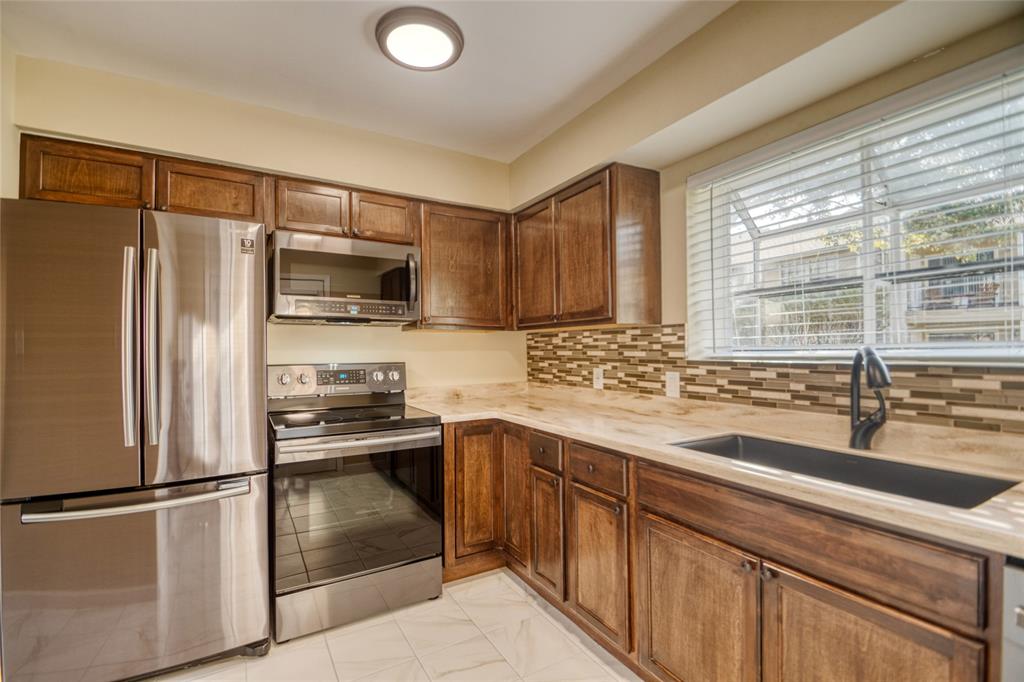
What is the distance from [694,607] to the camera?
1519 millimetres

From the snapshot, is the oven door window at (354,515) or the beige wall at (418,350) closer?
the oven door window at (354,515)

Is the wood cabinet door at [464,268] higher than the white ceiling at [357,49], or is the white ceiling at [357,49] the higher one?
the white ceiling at [357,49]

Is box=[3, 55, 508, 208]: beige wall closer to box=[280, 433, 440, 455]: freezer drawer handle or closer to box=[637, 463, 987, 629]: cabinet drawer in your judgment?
box=[280, 433, 440, 455]: freezer drawer handle

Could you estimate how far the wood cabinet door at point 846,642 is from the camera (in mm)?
976

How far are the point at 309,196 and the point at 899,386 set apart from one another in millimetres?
2655

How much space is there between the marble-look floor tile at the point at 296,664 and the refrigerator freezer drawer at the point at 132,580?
96 mm

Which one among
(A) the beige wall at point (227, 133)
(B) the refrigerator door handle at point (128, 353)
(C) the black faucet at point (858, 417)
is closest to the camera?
(C) the black faucet at point (858, 417)

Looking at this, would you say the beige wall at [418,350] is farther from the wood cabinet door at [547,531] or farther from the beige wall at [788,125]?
the beige wall at [788,125]

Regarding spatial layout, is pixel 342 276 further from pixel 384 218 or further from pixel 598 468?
pixel 598 468

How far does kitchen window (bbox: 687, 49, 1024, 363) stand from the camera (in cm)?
139

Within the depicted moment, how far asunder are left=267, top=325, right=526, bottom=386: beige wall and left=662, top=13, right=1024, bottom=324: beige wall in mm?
1321

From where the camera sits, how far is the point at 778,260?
199 cm

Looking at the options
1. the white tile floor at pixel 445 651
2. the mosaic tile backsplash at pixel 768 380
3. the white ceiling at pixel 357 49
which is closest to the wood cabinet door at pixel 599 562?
the white tile floor at pixel 445 651

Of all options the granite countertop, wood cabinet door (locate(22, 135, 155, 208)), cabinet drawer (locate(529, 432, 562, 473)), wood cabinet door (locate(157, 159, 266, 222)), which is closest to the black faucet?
the granite countertop
